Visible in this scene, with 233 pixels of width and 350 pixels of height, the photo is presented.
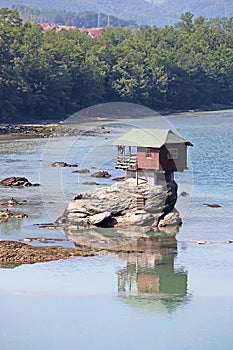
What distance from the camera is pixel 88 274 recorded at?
139 ft

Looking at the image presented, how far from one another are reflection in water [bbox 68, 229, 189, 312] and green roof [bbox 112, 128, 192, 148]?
5.56 meters

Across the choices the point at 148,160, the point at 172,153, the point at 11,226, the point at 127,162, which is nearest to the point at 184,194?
the point at 127,162

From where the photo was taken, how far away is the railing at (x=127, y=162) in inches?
2115

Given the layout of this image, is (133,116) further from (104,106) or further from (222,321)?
(222,321)

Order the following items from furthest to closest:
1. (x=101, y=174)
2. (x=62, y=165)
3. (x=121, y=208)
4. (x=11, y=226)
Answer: (x=62, y=165), (x=101, y=174), (x=121, y=208), (x=11, y=226)

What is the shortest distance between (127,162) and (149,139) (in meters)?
2.26

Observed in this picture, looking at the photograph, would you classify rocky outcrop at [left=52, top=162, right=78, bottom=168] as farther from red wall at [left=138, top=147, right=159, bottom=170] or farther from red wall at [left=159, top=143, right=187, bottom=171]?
red wall at [left=138, top=147, right=159, bottom=170]

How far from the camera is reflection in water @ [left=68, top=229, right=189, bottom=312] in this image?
130 ft

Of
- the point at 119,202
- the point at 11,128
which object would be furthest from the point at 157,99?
the point at 119,202

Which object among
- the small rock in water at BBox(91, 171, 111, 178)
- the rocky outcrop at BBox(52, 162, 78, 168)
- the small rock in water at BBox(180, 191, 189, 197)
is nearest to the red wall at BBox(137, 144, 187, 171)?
the small rock in water at BBox(180, 191, 189, 197)

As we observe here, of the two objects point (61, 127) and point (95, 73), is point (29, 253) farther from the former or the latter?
point (95, 73)

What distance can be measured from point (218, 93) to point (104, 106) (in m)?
47.5

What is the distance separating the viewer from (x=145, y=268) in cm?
4347

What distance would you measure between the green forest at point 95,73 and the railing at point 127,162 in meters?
71.0
